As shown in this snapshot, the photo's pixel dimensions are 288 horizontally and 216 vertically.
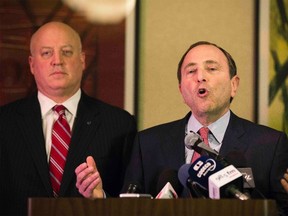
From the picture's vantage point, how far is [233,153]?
9.55 feet

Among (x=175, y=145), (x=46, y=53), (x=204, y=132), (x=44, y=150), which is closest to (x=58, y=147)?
(x=44, y=150)

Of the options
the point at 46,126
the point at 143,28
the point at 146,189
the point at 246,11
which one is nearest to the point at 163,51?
the point at 143,28

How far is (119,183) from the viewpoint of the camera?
3.37 meters

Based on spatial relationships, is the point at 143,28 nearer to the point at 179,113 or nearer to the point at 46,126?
the point at 179,113

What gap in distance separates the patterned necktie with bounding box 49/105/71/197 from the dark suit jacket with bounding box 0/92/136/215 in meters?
0.03

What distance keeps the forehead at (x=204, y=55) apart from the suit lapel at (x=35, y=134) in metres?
0.80

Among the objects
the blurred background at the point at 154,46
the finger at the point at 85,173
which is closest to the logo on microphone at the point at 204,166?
the finger at the point at 85,173

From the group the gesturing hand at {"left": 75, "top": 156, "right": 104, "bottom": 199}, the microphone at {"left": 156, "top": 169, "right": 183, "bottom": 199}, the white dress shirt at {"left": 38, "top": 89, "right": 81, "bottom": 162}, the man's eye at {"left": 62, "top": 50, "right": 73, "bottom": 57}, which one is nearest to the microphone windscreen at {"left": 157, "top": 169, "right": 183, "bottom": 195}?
the microphone at {"left": 156, "top": 169, "right": 183, "bottom": 199}

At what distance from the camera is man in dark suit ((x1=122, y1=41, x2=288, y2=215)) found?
2.93 metres

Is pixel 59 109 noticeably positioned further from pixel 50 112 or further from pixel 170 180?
pixel 170 180

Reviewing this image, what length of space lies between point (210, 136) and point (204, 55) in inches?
14.1

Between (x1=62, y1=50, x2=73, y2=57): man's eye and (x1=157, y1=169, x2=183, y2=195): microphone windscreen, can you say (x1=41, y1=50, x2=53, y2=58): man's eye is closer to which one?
(x1=62, y1=50, x2=73, y2=57): man's eye

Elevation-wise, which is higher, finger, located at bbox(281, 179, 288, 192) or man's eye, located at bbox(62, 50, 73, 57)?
man's eye, located at bbox(62, 50, 73, 57)

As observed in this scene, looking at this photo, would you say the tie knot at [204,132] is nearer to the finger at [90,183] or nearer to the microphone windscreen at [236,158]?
the microphone windscreen at [236,158]
